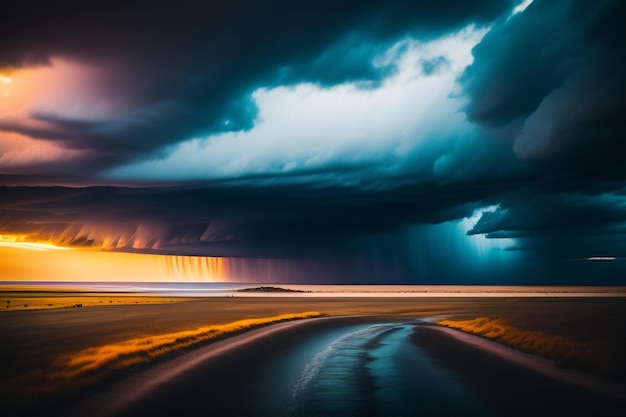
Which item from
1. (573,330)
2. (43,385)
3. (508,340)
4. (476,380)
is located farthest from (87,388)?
(573,330)

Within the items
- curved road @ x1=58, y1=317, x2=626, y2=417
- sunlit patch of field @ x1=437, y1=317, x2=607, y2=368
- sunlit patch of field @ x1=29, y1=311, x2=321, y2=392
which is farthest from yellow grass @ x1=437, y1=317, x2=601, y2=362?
sunlit patch of field @ x1=29, y1=311, x2=321, y2=392

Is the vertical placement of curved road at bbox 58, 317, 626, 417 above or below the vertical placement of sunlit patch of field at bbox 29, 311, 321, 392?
below

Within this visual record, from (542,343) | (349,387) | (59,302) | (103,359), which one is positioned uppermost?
(59,302)

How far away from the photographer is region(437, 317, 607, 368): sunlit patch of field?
26.6m

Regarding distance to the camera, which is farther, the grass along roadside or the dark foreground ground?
the grass along roadside

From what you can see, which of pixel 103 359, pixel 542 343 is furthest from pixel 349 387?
pixel 542 343

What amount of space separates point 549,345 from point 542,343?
1.25m

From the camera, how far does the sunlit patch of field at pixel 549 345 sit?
1046 inches

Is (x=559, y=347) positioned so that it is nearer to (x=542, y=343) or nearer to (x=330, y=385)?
(x=542, y=343)

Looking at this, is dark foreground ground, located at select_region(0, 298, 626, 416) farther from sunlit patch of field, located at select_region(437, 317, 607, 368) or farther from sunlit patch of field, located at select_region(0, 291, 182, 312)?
sunlit patch of field, located at select_region(0, 291, 182, 312)

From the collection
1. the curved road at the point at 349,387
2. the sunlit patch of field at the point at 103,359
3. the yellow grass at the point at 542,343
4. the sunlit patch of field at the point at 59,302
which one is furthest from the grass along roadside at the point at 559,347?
the sunlit patch of field at the point at 59,302

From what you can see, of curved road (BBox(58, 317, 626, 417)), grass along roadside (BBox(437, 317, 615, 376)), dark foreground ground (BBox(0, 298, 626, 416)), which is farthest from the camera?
grass along roadside (BBox(437, 317, 615, 376))

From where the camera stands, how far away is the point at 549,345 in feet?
104

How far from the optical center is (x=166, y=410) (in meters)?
15.0
